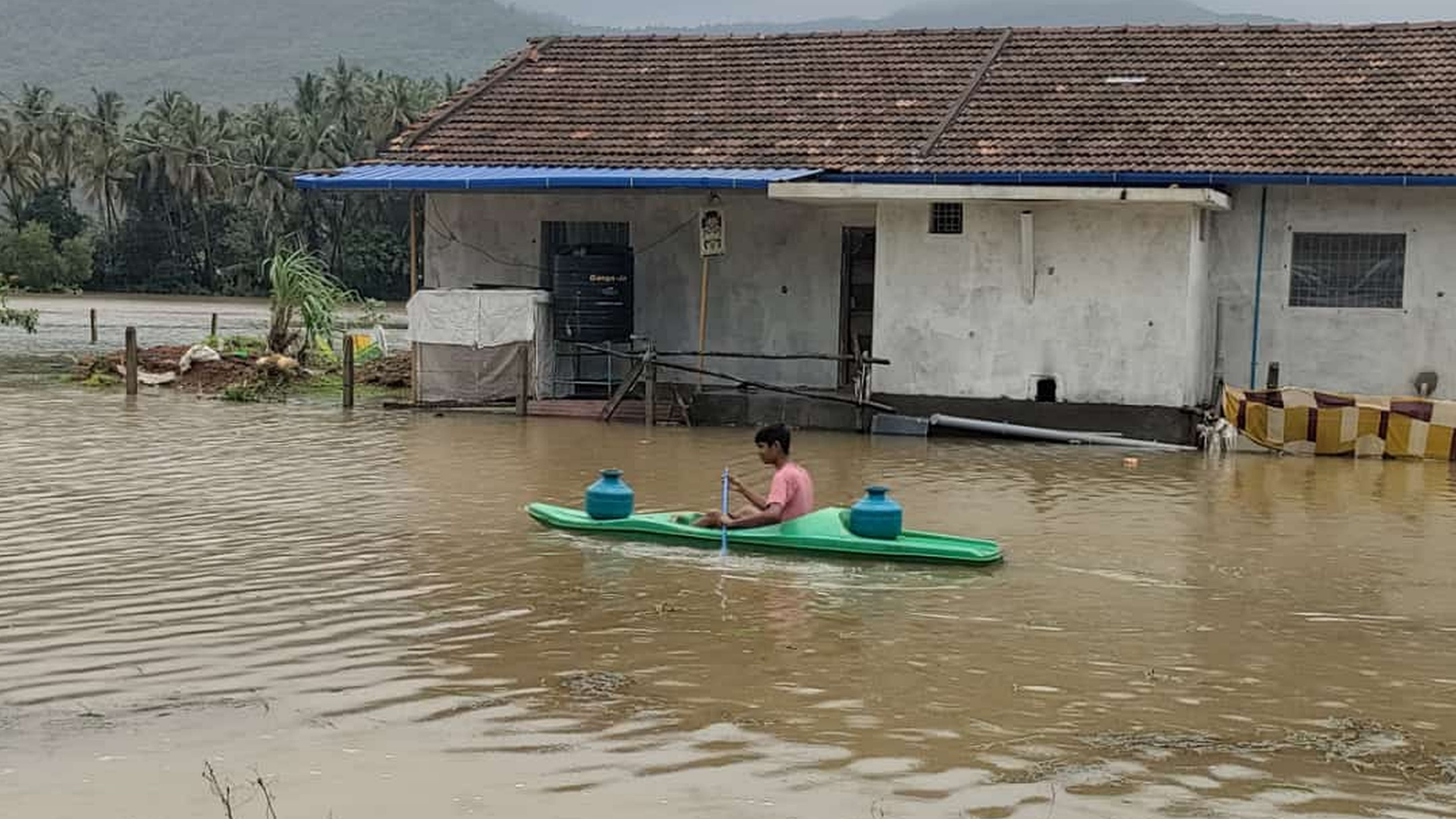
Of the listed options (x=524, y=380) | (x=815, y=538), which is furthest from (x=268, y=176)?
(x=815, y=538)

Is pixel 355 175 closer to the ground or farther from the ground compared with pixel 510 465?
farther from the ground

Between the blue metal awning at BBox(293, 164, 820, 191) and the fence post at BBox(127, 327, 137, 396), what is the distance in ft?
11.5

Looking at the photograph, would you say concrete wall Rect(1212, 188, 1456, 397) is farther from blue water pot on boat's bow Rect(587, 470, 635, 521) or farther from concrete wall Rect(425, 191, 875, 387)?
blue water pot on boat's bow Rect(587, 470, 635, 521)

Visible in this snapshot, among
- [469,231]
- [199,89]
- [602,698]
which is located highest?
[199,89]

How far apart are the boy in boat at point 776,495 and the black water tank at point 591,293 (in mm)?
10622

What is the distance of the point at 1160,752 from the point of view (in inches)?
275

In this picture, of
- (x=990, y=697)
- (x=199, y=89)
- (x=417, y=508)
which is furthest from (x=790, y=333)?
(x=199, y=89)

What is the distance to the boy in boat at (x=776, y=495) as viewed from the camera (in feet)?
37.7

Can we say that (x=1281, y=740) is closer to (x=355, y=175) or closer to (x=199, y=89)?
(x=355, y=175)

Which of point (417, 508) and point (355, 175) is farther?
point (355, 175)

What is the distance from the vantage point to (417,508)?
13.5 meters

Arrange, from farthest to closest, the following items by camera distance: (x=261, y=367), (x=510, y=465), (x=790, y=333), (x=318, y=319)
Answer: (x=318, y=319) → (x=261, y=367) → (x=790, y=333) → (x=510, y=465)

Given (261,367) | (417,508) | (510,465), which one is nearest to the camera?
(417,508)

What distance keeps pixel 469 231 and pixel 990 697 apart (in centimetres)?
1703
